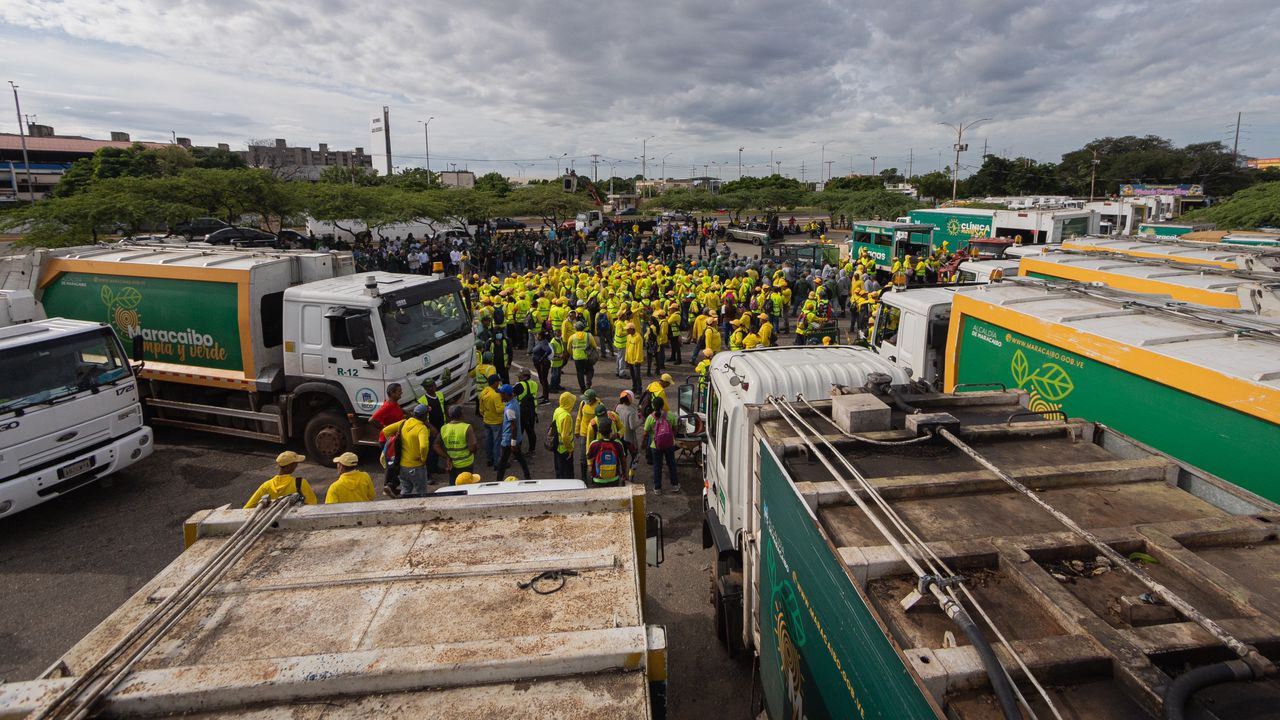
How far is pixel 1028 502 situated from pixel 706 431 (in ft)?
13.3

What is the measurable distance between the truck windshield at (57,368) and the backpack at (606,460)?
677 centimetres

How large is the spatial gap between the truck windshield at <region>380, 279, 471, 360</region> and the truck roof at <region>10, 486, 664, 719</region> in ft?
18.1

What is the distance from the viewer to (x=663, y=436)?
8.76 meters

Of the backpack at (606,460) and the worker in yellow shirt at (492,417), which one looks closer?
the backpack at (606,460)

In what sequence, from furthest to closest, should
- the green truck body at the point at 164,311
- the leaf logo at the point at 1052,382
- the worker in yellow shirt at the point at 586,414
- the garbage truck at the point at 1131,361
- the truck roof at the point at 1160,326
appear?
the green truck body at the point at 164,311, the worker in yellow shirt at the point at 586,414, the leaf logo at the point at 1052,382, the truck roof at the point at 1160,326, the garbage truck at the point at 1131,361

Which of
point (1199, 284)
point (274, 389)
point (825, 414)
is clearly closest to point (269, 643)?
point (825, 414)

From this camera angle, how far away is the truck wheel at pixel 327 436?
9.59 meters

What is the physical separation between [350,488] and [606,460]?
2.74 m

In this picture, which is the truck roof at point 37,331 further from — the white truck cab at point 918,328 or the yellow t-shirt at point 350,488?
the white truck cab at point 918,328

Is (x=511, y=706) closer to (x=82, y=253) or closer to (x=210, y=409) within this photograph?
(x=210, y=409)

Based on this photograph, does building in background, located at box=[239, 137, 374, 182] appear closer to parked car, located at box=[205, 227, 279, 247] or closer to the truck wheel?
parked car, located at box=[205, 227, 279, 247]

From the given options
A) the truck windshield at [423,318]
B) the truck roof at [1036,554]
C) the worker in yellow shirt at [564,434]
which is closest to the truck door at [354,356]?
the truck windshield at [423,318]

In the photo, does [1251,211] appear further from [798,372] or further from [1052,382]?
[798,372]

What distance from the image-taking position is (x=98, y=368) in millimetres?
8617
